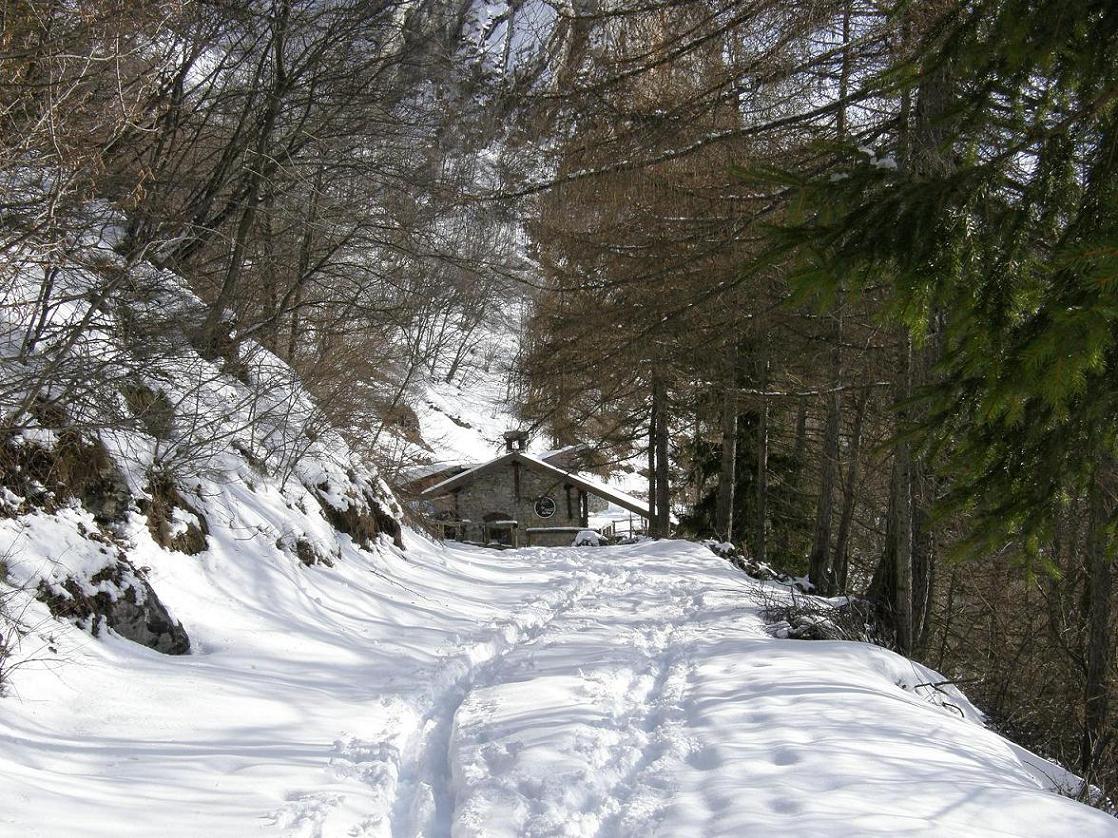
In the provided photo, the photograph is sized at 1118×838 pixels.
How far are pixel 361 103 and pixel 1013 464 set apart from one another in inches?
296

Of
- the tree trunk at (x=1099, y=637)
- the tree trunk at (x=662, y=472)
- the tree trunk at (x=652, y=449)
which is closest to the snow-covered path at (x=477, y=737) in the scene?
the tree trunk at (x=1099, y=637)

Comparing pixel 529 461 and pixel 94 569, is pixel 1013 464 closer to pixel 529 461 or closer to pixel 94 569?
pixel 94 569

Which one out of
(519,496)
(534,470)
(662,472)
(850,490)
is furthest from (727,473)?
(519,496)

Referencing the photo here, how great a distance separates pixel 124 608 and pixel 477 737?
2.63m

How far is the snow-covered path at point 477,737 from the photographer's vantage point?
3680mm

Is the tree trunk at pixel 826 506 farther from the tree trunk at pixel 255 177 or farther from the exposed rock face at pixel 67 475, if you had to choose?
the exposed rock face at pixel 67 475

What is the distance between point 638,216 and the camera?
8.16m

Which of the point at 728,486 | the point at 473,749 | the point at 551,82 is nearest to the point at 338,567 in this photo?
the point at 473,749

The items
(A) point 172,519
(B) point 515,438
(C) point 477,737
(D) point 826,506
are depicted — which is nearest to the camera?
(C) point 477,737

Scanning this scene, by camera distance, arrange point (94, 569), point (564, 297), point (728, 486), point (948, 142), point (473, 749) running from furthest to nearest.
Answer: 1. point (728, 486)
2. point (564, 297)
3. point (94, 569)
4. point (473, 749)
5. point (948, 142)

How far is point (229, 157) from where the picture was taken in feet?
27.5

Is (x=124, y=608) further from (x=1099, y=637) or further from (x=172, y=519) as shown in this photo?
(x=1099, y=637)

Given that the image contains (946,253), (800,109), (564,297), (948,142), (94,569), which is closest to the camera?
(946,253)

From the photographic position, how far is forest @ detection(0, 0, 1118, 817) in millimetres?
3824
